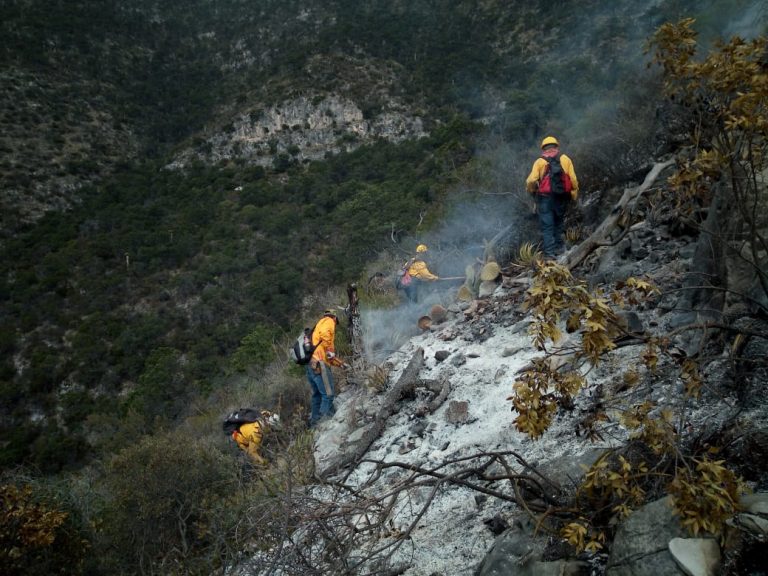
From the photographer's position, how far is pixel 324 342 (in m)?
6.62

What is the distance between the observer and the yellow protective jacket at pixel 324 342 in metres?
6.55

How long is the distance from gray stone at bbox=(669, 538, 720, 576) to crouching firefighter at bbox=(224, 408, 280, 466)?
4366 mm

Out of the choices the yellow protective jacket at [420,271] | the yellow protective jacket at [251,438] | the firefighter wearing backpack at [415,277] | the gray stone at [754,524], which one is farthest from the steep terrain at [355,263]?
the yellow protective jacket at [420,271]

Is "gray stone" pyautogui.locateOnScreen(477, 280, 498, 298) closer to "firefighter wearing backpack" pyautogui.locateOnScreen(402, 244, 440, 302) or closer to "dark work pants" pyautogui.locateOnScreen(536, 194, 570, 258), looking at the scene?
"dark work pants" pyautogui.locateOnScreen(536, 194, 570, 258)

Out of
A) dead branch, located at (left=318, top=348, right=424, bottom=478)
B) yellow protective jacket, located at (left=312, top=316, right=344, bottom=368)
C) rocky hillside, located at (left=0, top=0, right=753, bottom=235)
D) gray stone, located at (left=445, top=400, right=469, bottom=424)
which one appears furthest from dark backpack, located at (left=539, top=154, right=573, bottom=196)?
rocky hillside, located at (left=0, top=0, right=753, bottom=235)

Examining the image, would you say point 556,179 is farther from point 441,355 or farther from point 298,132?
point 298,132

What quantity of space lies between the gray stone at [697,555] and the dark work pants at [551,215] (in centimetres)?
480

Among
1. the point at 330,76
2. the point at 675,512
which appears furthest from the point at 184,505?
the point at 330,76

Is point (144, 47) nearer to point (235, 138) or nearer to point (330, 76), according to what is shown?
point (235, 138)

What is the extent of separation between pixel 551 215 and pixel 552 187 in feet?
1.36

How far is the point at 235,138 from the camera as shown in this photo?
4453 cm

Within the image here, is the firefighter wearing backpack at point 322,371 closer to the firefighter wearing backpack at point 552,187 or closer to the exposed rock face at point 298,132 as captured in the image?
the firefighter wearing backpack at point 552,187

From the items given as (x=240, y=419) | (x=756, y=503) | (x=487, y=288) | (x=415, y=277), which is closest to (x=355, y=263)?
(x=415, y=277)

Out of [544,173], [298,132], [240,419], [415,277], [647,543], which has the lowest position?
[240,419]
